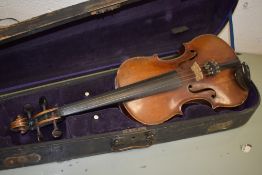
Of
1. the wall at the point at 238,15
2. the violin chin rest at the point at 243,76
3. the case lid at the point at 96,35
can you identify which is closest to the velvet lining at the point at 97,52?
the case lid at the point at 96,35

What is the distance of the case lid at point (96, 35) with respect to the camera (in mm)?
1229

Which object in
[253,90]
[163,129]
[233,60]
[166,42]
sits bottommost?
[163,129]

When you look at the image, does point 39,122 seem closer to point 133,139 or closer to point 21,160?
point 21,160

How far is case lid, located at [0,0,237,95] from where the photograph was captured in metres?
1.23

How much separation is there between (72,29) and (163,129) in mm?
613

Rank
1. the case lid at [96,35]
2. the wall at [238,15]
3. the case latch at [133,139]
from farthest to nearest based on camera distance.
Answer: the wall at [238,15] < the case latch at [133,139] < the case lid at [96,35]

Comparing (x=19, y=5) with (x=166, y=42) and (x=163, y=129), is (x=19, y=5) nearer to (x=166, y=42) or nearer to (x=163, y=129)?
(x=166, y=42)

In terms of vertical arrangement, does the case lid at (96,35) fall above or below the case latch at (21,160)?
above

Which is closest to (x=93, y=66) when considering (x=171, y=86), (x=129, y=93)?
(x=129, y=93)

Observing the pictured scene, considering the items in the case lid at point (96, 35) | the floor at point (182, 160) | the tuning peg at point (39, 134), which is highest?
the case lid at point (96, 35)

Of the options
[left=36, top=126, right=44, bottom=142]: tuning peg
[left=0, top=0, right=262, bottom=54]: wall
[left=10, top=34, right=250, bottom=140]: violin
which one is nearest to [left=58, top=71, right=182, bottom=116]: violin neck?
A: [left=10, top=34, right=250, bottom=140]: violin

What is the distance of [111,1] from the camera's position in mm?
1239

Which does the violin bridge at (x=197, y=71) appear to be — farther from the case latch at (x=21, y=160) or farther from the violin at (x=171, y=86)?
the case latch at (x=21, y=160)

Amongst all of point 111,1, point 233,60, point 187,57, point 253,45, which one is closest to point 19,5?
point 111,1
